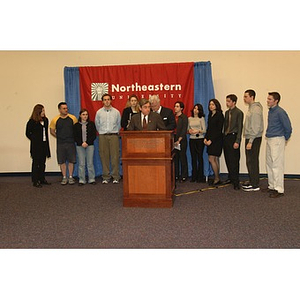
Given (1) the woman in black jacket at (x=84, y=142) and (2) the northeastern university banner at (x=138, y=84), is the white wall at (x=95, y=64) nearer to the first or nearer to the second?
(2) the northeastern university banner at (x=138, y=84)

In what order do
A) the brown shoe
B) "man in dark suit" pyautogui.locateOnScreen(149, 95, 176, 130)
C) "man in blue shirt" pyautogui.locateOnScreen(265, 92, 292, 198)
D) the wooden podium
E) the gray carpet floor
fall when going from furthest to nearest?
1. "man in dark suit" pyautogui.locateOnScreen(149, 95, 176, 130)
2. the brown shoe
3. "man in blue shirt" pyautogui.locateOnScreen(265, 92, 292, 198)
4. the wooden podium
5. the gray carpet floor

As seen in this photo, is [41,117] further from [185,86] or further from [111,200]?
[185,86]

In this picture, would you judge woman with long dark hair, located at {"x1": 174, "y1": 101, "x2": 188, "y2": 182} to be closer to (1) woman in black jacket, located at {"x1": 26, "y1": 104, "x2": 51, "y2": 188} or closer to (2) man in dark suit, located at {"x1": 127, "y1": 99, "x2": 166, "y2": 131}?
(2) man in dark suit, located at {"x1": 127, "y1": 99, "x2": 166, "y2": 131}

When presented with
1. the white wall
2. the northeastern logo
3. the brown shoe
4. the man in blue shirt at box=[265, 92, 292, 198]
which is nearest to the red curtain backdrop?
the northeastern logo

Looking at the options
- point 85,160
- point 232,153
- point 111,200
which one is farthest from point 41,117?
point 232,153

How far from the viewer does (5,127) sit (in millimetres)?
7855

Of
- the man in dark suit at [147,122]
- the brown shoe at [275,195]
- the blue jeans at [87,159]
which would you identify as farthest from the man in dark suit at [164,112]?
the brown shoe at [275,195]

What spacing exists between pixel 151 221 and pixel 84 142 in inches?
117

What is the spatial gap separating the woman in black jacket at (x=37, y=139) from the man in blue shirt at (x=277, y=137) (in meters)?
4.19

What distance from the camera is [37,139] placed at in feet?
21.3

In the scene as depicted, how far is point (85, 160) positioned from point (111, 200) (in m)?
1.90

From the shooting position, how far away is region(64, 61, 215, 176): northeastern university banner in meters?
7.04

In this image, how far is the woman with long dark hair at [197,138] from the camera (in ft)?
21.7
